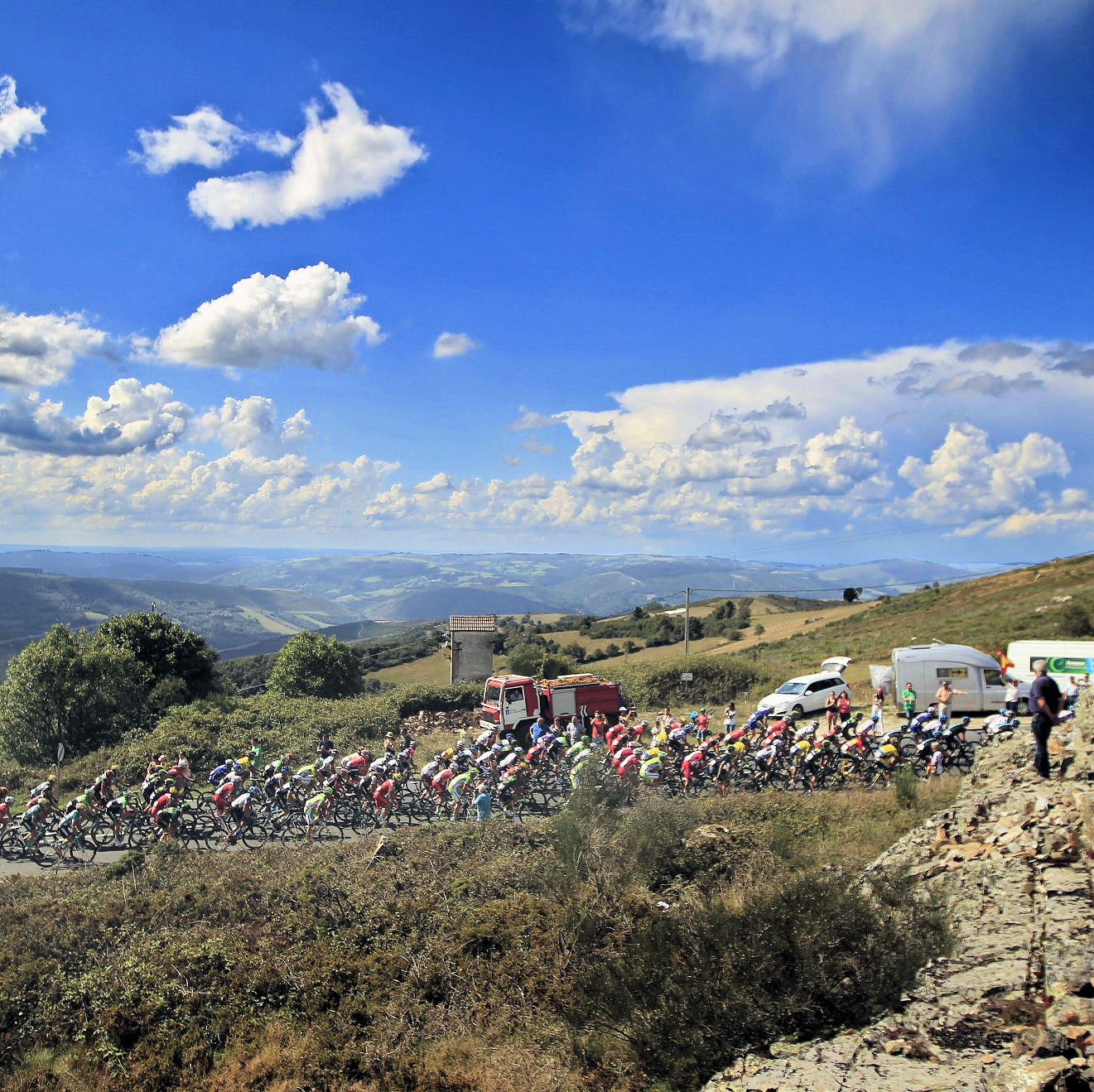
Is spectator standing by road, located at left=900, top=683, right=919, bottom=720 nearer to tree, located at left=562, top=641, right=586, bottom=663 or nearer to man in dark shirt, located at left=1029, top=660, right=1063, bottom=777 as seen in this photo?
man in dark shirt, located at left=1029, top=660, right=1063, bottom=777

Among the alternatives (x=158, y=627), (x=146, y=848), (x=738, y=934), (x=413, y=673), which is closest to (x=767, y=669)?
(x=146, y=848)

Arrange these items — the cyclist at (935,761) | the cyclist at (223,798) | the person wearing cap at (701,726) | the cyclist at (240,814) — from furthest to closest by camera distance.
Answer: the person wearing cap at (701,726), the cyclist at (223,798), the cyclist at (935,761), the cyclist at (240,814)

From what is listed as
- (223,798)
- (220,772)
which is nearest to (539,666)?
(220,772)

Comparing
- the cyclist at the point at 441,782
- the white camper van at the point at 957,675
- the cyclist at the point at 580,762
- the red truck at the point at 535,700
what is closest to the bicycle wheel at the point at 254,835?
the cyclist at the point at 441,782

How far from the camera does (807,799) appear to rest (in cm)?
1623

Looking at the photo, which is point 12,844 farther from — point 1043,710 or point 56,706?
point 1043,710

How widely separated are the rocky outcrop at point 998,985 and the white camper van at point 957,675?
14.6 metres

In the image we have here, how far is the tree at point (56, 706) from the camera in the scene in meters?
32.0

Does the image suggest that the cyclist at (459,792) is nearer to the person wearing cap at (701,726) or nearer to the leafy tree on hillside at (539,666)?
the person wearing cap at (701,726)

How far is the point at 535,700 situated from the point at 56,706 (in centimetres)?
2052

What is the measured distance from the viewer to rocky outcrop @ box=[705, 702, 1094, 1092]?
546 cm

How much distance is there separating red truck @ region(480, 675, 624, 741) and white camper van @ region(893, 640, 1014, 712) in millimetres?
10239

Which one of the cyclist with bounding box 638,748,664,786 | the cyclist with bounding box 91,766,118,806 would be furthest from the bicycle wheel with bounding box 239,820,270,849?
the cyclist with bounding box 638,748,664,786

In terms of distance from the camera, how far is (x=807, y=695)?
27750 millimetres
